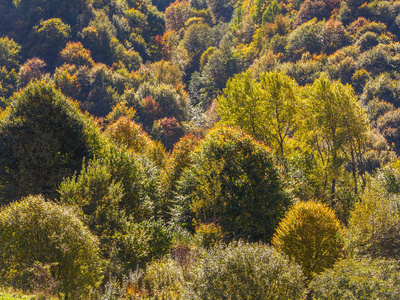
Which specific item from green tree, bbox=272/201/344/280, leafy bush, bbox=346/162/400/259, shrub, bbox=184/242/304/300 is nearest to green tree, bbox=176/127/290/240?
green tree, bbox=272/201/344/280

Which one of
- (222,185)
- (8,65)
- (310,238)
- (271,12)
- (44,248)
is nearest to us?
(44,248)

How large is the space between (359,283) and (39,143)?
92.4 ft

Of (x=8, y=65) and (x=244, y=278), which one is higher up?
(x=8, y=65)

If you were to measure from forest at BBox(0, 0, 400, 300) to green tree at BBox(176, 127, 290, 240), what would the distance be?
0.13 m

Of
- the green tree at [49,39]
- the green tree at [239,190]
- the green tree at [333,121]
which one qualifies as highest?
the green tree at [49,39]

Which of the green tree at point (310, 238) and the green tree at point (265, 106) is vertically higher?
the green tree at point (265, 106)

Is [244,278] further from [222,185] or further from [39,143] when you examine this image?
[39,143]

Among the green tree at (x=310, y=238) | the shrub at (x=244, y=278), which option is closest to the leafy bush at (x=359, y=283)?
the shrub at (x=244, y=278)

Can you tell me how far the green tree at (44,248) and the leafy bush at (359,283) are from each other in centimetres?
Answer: 1335

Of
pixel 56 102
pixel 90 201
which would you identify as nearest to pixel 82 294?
pixel 90 201

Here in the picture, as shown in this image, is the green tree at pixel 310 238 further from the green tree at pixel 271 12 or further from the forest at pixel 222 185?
the green tree at pixel 271 12

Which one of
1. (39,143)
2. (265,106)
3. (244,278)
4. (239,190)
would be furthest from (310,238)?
(39,143)

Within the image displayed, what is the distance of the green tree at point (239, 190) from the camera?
1113 inches

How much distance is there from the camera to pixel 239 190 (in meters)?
28.9
